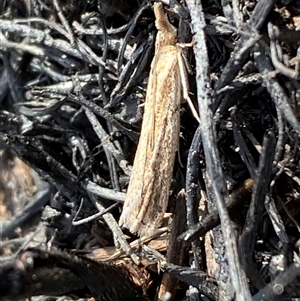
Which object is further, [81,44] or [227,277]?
[81,44]

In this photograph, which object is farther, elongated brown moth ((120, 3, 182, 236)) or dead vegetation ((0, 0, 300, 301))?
elongated brown moth ((120, 3, 182, 236))

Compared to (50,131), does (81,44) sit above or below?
above

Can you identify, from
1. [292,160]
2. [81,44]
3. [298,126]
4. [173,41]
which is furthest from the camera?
[81,44]

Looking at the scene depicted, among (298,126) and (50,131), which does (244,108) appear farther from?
(50,131)

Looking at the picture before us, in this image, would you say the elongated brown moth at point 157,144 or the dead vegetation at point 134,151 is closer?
the dead vegetation at point 134,151

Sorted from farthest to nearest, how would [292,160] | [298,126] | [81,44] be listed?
[81,44]
[292,160]
[298,126]

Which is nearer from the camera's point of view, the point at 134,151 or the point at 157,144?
the point at 157,144

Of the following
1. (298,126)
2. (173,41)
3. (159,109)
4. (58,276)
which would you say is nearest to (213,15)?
(173,41)

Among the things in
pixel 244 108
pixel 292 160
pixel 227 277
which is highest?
pixel 244 108
